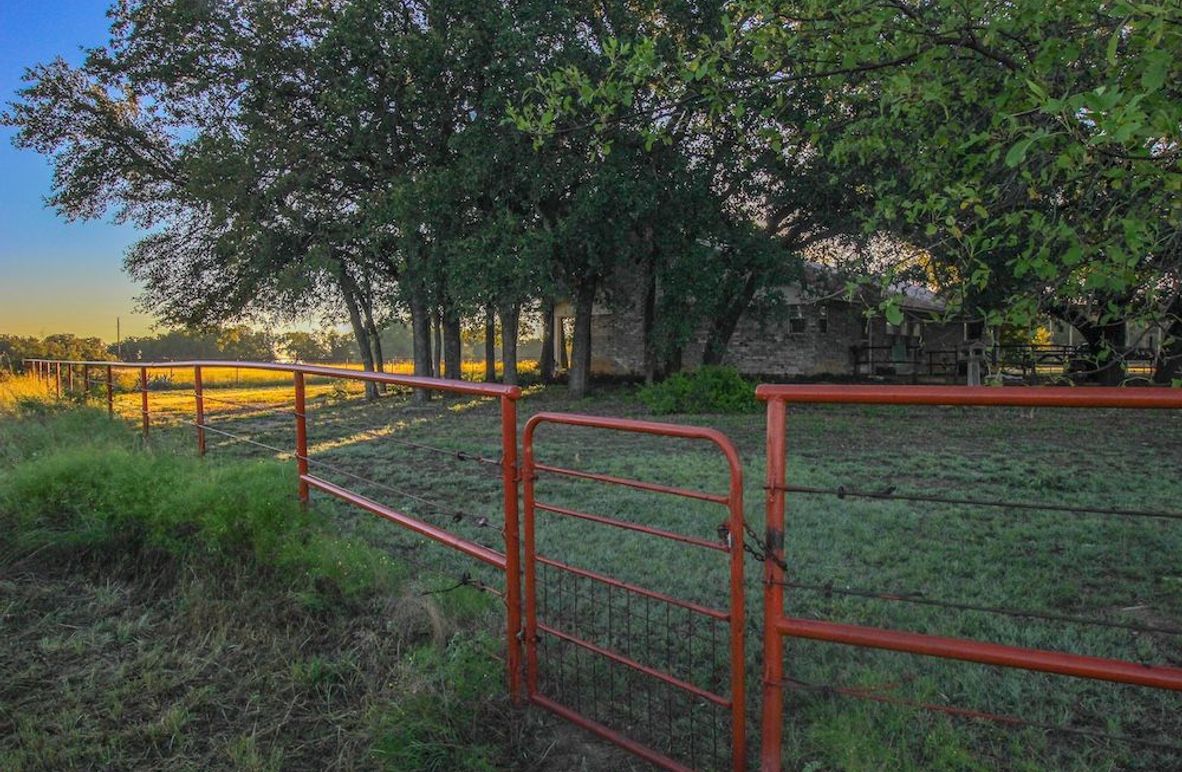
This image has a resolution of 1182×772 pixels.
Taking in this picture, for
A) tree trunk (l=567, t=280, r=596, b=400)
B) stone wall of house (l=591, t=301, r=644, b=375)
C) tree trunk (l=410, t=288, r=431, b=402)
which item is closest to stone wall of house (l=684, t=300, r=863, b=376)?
stone wall of house (l=591, t=301, r=644, b=375)

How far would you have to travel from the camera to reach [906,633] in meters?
1.95

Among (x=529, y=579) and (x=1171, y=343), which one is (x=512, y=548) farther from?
(x=1171, y=343)

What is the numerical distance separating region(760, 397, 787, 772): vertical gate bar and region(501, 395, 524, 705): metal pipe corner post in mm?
927

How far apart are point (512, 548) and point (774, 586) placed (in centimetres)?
102

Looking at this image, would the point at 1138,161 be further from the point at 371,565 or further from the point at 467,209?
the point at 467,209

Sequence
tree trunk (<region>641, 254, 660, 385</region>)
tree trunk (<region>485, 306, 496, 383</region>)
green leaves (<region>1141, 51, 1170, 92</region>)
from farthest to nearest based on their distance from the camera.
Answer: tree trunk (<region>485, 306, 496, 383</region>), tree trunk (<region>641, 254, 660, 385</region>), green leaves (<region>1141, 51, 1170, 92</region>)

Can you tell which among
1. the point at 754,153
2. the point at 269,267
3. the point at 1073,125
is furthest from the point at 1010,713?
the point at 269,267

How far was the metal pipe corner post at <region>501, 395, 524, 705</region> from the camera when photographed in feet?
8.52

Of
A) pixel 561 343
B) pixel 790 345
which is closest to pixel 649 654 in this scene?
pixel 790 345

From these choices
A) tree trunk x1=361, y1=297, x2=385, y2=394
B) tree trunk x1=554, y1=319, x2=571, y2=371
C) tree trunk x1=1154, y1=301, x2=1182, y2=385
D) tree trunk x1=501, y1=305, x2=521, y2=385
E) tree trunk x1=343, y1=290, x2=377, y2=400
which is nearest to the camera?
tree trunk x1=1154, y1=301, x2=1182, y2=385

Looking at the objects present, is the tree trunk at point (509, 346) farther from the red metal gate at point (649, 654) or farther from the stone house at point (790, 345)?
the red metal gate at point (649, 654)

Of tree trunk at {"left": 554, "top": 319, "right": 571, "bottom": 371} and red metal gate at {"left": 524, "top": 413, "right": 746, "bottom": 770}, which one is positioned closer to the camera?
red metal gate at {"left": 524, "top": 413, "right": 746, "bottom": 770}

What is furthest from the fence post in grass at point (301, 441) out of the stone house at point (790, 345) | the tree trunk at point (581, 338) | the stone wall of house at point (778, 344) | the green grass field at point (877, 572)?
the stone wall of house at point (778, 344)

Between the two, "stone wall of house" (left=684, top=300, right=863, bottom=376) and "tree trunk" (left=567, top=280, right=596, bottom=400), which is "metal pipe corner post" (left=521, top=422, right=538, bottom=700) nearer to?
"tree trunk" (left=567, top=280, right=596, bottom=400)
